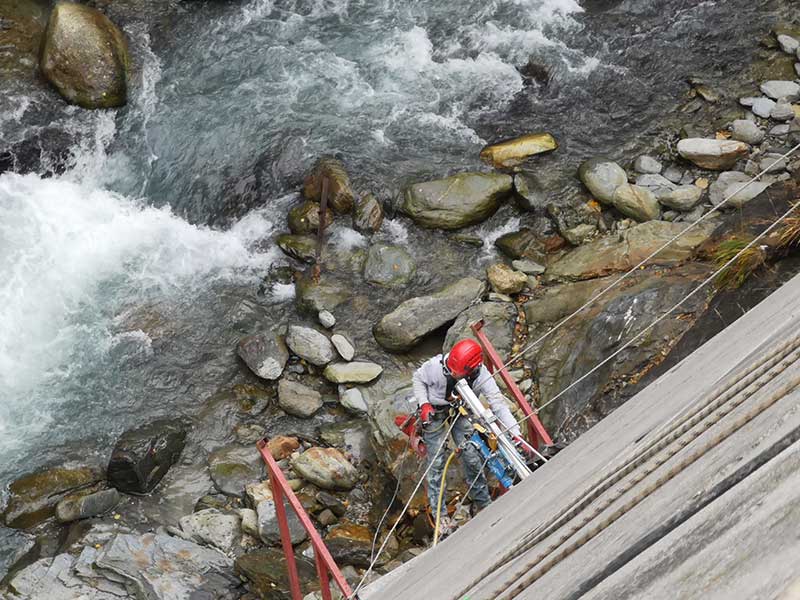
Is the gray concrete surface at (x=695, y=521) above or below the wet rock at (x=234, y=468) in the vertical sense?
above

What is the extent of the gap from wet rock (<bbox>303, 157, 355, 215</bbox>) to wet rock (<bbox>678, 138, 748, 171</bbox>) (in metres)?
3.64

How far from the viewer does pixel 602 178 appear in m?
9.32

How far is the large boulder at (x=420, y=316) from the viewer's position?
8.42 metres

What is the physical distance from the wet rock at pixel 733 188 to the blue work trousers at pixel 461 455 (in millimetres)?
3878

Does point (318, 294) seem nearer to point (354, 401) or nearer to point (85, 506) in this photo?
point (354, 401)

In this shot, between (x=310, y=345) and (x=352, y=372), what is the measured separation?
513mm

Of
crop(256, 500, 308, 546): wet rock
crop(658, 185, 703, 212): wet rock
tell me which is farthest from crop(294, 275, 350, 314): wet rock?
crop(658, 185, 703, 212): wet rock

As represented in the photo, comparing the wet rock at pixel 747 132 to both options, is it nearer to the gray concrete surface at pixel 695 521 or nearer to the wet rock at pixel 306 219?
the wet rock at pixel 306 219

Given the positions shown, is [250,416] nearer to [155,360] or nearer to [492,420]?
[155,360]

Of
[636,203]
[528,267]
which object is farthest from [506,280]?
[636,203]

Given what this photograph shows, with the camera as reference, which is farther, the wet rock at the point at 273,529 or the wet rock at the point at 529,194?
the wet rock at the point at 529,194

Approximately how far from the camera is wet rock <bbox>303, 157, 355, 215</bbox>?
31.3 feet

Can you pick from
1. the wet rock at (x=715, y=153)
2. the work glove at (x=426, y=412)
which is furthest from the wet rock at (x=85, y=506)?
the wet rock at (x=715, y=153)

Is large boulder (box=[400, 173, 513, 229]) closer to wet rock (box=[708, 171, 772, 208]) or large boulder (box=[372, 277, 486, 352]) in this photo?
large boulder (box=[372, 277, 486, 352])
